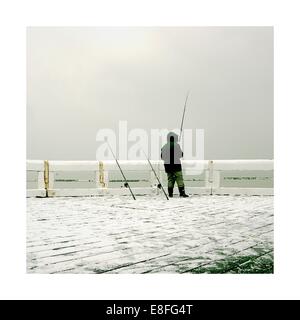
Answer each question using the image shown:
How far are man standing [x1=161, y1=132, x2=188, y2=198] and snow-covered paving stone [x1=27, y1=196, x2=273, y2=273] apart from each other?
10.1 feet

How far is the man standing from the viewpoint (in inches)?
390

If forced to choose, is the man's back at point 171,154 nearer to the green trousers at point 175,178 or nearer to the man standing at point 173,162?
the man standing at point 173,162

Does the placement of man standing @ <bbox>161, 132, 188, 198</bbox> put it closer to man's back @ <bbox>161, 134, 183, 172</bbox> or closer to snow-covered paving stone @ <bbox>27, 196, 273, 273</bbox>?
man's back @ <bbox>161, 134, 183, 172</bbox>

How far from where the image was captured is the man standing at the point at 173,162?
32.5ft

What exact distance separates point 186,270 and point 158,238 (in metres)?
1.25

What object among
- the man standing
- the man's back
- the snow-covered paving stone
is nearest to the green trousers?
the man standing

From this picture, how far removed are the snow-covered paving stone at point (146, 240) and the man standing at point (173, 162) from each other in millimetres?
3073

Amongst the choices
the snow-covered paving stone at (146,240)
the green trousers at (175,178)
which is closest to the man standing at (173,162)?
the green trousers at (175,178)

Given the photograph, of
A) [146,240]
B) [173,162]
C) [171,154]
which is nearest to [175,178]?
[173,162]

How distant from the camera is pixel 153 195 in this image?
34.9 feet

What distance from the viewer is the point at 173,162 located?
989cm

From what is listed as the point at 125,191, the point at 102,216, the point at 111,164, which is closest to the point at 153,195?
the point at 125,191

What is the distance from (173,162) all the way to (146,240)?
228 inches

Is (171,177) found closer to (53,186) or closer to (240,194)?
(240,194)
